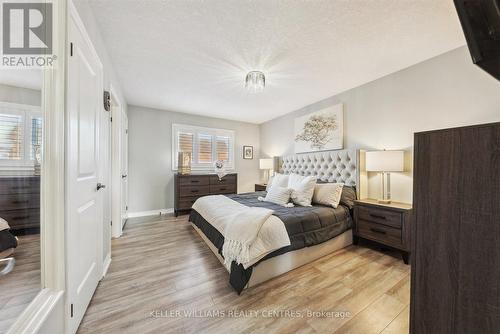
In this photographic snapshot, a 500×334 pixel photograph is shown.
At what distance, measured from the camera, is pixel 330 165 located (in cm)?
328

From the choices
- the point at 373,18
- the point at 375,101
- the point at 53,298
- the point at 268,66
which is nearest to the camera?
the point at 53,298

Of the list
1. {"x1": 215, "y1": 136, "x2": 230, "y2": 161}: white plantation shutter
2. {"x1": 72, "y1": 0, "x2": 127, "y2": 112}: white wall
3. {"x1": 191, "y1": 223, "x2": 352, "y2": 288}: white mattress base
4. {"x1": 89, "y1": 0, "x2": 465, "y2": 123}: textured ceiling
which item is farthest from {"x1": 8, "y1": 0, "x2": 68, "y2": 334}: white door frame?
{"x1": 215, "y1": 136, "x2": 230, "y2": 161}: white plantation shutter

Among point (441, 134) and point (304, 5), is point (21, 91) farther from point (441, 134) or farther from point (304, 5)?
point (441, 134)

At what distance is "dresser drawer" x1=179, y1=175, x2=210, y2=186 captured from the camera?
3.98 meters

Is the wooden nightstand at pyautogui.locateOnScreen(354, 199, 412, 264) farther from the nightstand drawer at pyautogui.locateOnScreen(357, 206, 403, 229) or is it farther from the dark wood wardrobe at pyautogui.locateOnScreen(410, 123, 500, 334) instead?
the dark wood wardrobe at pyautogui.locateOnScreen(410, 123, 500, 334)

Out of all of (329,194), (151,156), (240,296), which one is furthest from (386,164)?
(151,156)

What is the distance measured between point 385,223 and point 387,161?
0.76 metres

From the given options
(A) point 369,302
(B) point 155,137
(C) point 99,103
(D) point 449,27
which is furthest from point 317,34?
(B) point 155,137

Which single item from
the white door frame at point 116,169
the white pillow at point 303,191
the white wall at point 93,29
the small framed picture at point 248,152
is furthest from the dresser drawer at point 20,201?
the small framed picture at point 248,152

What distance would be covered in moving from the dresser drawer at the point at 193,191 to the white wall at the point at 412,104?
2942 mm

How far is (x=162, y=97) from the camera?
348 centimetres

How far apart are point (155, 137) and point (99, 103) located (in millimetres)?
2619

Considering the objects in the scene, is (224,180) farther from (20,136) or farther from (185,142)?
(20,136)

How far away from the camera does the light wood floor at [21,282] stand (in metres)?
0.86
